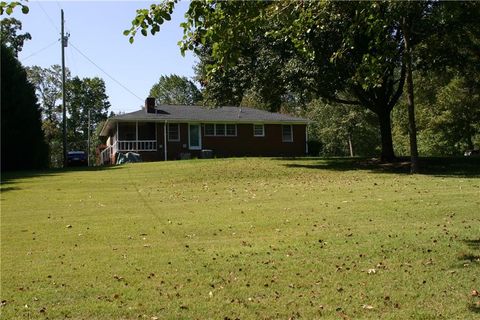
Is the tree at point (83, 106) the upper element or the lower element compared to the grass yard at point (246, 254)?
upper

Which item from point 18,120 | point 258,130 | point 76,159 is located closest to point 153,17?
point 18,120

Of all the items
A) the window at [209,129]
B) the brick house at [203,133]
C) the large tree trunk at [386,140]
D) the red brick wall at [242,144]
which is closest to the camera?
the large tree trunk at [386,140]

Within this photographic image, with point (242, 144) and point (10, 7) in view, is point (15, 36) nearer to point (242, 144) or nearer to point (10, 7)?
point (242, 144)

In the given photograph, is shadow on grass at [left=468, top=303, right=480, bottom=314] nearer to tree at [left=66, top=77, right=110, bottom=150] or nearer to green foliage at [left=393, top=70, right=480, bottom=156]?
green foliage at [left=393, top=70, right=480, bottom=156]

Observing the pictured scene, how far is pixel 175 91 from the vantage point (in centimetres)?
9062

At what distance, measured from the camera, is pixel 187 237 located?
30.5 ft

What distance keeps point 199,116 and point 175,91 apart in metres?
53.7

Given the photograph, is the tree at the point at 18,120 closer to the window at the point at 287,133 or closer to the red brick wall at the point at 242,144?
the red brick wall at the point at 242,144

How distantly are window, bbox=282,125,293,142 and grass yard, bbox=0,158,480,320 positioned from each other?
80.0 feet

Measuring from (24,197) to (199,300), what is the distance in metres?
11.3

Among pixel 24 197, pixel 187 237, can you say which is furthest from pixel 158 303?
pixel 24 197

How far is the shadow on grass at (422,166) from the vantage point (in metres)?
21.6

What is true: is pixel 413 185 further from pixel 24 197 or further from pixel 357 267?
pixel 24 197

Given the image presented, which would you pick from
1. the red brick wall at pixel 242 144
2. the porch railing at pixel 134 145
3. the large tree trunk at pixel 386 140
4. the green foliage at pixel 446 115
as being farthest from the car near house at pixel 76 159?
the green foliage at pixel 446 115
